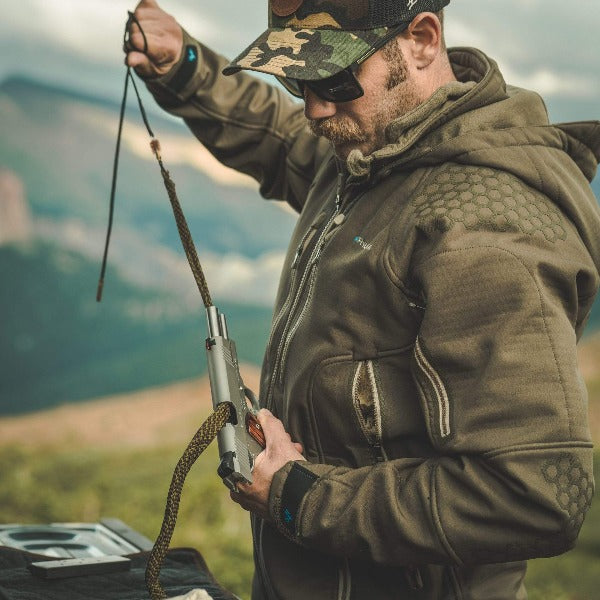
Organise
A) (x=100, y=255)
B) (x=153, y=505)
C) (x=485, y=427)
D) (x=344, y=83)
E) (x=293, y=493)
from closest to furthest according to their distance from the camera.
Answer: (x=485, y=427) → (x=293, y=493) → (x=344, y=83) → (x=153, y=505) → (x=100, y=255)

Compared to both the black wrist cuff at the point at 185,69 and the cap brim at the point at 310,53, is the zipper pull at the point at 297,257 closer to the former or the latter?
the cap brim at the point at 310,53

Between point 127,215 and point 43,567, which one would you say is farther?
point 127,215

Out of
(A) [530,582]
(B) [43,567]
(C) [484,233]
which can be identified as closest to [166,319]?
(A) [530,582]

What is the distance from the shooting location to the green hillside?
435cm

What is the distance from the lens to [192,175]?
439cm

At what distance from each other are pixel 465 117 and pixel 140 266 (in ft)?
10.8

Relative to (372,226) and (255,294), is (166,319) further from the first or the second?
(372,226)

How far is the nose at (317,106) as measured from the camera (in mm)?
1414

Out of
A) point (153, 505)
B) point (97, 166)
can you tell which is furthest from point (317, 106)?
point (97, 166)

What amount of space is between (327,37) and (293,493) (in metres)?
0.67

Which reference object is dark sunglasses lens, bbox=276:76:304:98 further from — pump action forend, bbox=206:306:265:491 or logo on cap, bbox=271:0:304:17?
pump action forend, bbox=206:306:265:491

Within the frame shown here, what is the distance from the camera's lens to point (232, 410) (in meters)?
1.30

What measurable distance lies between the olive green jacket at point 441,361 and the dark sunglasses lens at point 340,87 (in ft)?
0.26

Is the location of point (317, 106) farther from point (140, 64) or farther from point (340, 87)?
point (140, 64)
